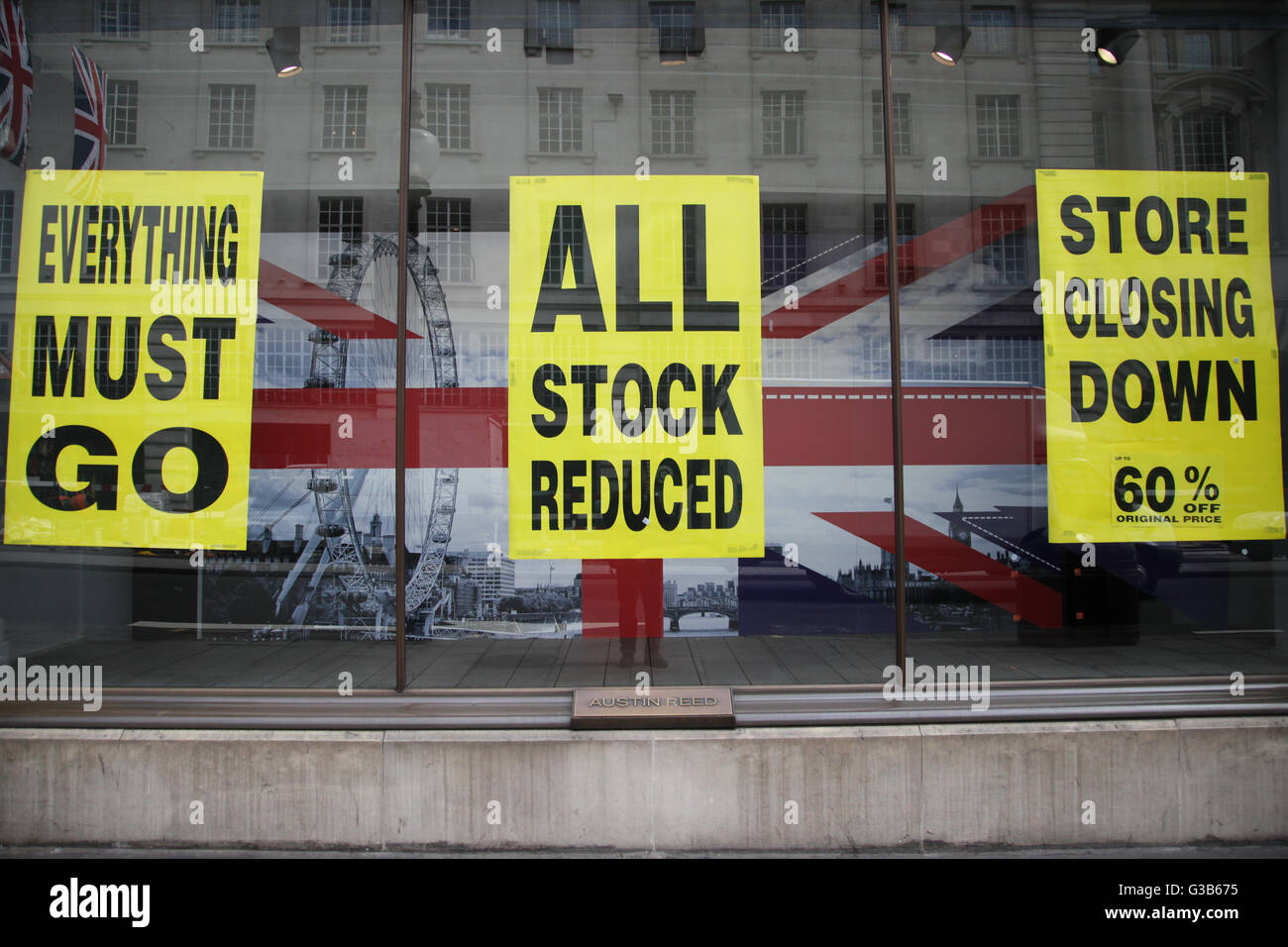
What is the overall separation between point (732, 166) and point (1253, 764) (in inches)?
194

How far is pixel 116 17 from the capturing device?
16.4 ft

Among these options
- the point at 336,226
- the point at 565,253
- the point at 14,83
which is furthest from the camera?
the point at 336,226

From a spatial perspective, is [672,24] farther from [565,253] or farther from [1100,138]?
[1100,138]

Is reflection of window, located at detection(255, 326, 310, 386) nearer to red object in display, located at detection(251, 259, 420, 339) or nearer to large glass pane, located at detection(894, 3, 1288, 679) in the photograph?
red object in display, located at detection(251, 259, 420, 339)

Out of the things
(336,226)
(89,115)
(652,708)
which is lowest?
(652,708)

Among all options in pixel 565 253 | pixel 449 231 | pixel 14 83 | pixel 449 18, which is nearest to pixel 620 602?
pixel 565 253

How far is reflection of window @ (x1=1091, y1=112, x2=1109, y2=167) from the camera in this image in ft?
16.2

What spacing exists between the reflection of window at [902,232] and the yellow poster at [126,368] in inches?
180

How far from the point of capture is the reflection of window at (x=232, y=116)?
5.01m

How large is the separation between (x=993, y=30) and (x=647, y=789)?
236 inches

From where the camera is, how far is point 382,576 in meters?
5.46

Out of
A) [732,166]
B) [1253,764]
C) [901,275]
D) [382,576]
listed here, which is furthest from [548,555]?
[1253,764]

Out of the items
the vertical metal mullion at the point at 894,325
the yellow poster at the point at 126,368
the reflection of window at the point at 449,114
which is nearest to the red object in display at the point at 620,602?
the vertical metal mullion at the point at 894,325
